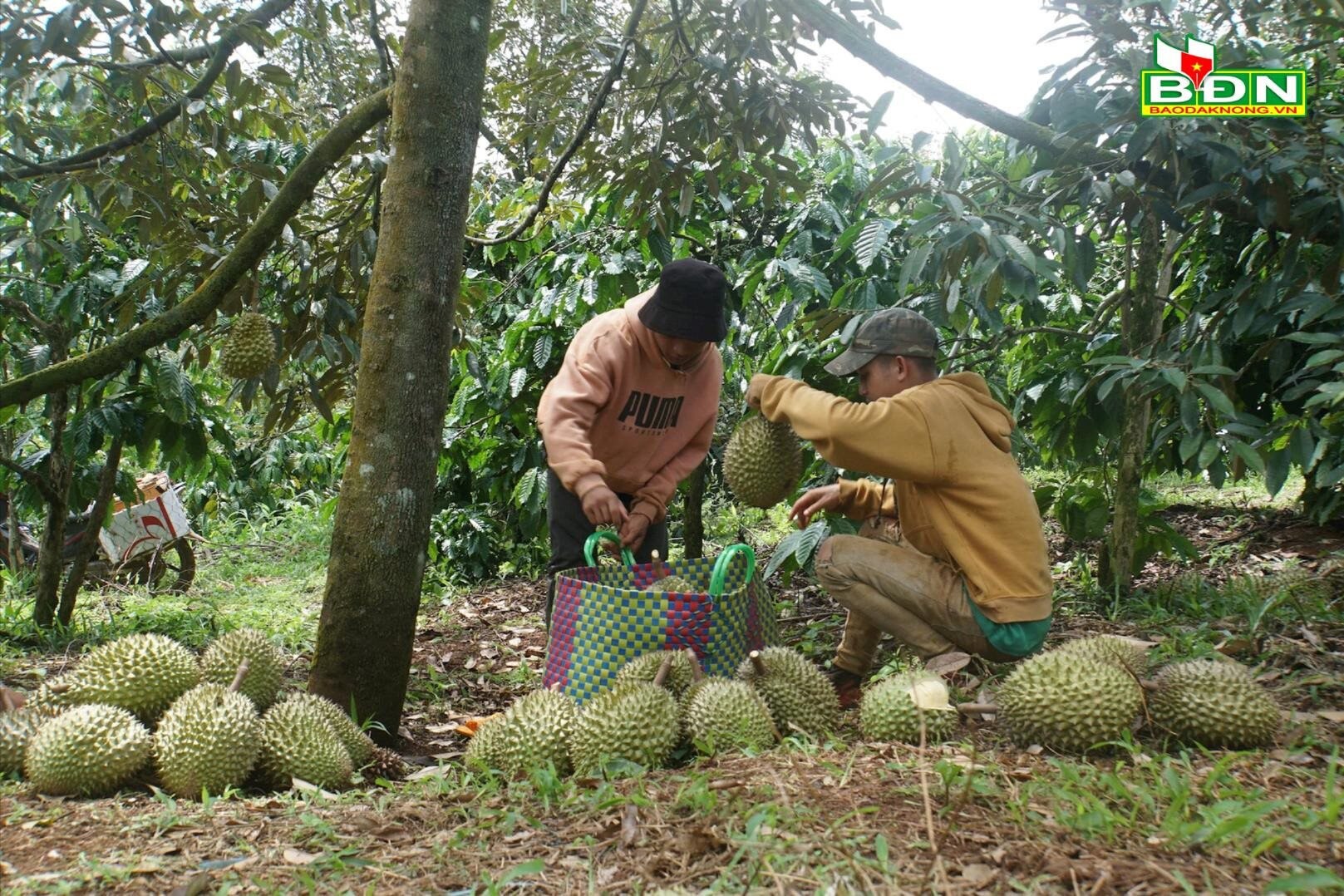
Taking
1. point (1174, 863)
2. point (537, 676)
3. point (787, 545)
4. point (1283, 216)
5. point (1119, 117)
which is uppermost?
point (1119, 117)

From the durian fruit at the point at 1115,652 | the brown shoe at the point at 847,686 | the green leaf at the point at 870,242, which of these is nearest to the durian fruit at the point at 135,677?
the brown shoe at the point at 847,686

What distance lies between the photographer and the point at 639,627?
2.72 m

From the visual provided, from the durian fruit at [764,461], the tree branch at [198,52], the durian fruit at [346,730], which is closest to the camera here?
the durian fruit at [346,730]

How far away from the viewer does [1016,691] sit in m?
2.36

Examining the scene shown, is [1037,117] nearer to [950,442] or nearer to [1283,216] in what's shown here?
[1283,216]

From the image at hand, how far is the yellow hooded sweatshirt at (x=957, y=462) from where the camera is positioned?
109 inches

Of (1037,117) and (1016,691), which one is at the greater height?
(1037,117)

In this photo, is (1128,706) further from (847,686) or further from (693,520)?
(693,520)

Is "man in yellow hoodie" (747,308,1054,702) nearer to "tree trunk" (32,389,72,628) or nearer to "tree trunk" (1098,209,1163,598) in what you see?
"tree trunk" (1098,209,1163,598)

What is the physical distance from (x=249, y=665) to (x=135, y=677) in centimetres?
27

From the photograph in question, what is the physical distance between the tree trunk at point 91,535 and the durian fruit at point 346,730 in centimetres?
242

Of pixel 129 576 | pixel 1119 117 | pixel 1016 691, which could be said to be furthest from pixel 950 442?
pixel 129 576

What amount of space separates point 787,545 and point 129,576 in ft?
13.6

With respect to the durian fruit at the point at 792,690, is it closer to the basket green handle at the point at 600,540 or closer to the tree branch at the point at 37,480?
the basket green handle at the point at 600,540
